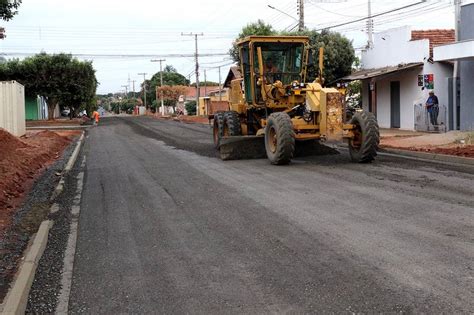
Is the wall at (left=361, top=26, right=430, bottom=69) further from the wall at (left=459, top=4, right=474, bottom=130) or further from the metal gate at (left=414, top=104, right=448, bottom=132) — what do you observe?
the wall at (left=459, top=4, right=474, bottom=130)

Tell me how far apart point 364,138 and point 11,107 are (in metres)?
16.3

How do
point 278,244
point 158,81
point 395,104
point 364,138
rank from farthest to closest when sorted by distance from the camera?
point 158,81 < point 395,104 < point 364,138 < point 278,244

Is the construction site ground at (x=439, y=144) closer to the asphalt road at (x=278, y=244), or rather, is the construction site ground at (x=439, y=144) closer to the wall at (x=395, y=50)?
the asphalt road at (x=278, y=244)

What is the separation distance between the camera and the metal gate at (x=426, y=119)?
23.7 metres

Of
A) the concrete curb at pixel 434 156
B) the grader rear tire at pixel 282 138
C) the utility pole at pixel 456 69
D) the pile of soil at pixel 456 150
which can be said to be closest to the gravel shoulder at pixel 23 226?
the grader rear tire at pixel 282 138

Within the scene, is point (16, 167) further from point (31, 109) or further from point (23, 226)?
point (31, 109)

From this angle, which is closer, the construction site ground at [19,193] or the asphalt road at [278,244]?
the asphalt road at [278,244]

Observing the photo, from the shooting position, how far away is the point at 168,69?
16000 centimetres

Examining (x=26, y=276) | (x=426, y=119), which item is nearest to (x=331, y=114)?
(x=26, y=276)

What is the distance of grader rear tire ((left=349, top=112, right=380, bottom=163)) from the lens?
13430 millimetres

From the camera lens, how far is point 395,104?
27.6 meters

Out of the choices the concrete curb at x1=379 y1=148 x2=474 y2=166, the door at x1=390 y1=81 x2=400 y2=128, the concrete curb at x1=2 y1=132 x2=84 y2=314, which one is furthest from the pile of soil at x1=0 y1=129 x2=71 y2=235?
the door at x1=390 y1=81 x2=400 y2=128

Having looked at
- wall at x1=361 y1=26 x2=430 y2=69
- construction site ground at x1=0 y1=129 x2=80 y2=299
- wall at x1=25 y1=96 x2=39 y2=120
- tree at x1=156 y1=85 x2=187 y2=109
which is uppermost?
tree at x1=156 y1=85 x2=187 y2=109

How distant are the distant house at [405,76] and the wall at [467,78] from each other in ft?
6.27
